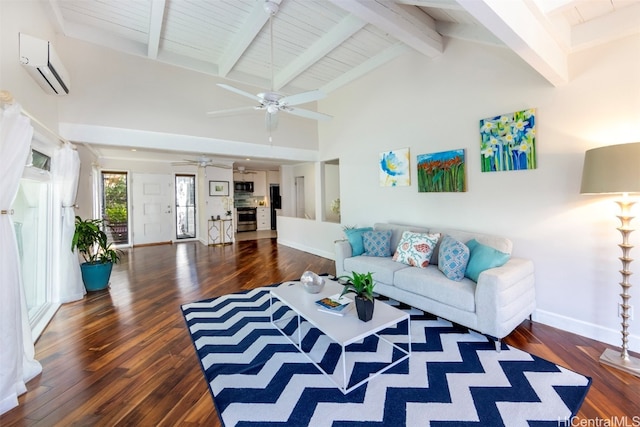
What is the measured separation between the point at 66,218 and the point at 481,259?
16.0 feet

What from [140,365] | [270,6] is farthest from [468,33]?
[140,365]

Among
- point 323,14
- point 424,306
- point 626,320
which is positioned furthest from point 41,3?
point 626,320

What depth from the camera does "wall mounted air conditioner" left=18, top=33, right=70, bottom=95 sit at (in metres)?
2.38

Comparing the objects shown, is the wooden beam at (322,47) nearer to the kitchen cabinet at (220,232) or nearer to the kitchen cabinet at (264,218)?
the kitchen cabinet at (220,232)

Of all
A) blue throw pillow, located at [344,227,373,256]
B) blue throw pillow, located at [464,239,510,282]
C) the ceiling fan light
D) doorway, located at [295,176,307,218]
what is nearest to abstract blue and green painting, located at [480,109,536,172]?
blue throw pillow, located at [464,239,510,282]

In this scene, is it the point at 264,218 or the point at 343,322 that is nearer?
the point at 343,322

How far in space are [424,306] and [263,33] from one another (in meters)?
3.96

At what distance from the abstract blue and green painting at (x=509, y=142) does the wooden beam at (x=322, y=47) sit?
198cm

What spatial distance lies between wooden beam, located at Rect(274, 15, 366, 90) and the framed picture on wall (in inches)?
155

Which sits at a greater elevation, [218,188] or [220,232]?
[218,188]

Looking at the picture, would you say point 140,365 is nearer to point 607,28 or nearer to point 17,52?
point 17,52

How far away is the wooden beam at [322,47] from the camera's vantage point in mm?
3451

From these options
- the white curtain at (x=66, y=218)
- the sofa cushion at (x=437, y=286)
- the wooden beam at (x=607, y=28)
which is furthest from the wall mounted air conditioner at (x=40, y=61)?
the wooden beam at (x=607, y=28)

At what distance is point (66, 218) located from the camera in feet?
11.5
